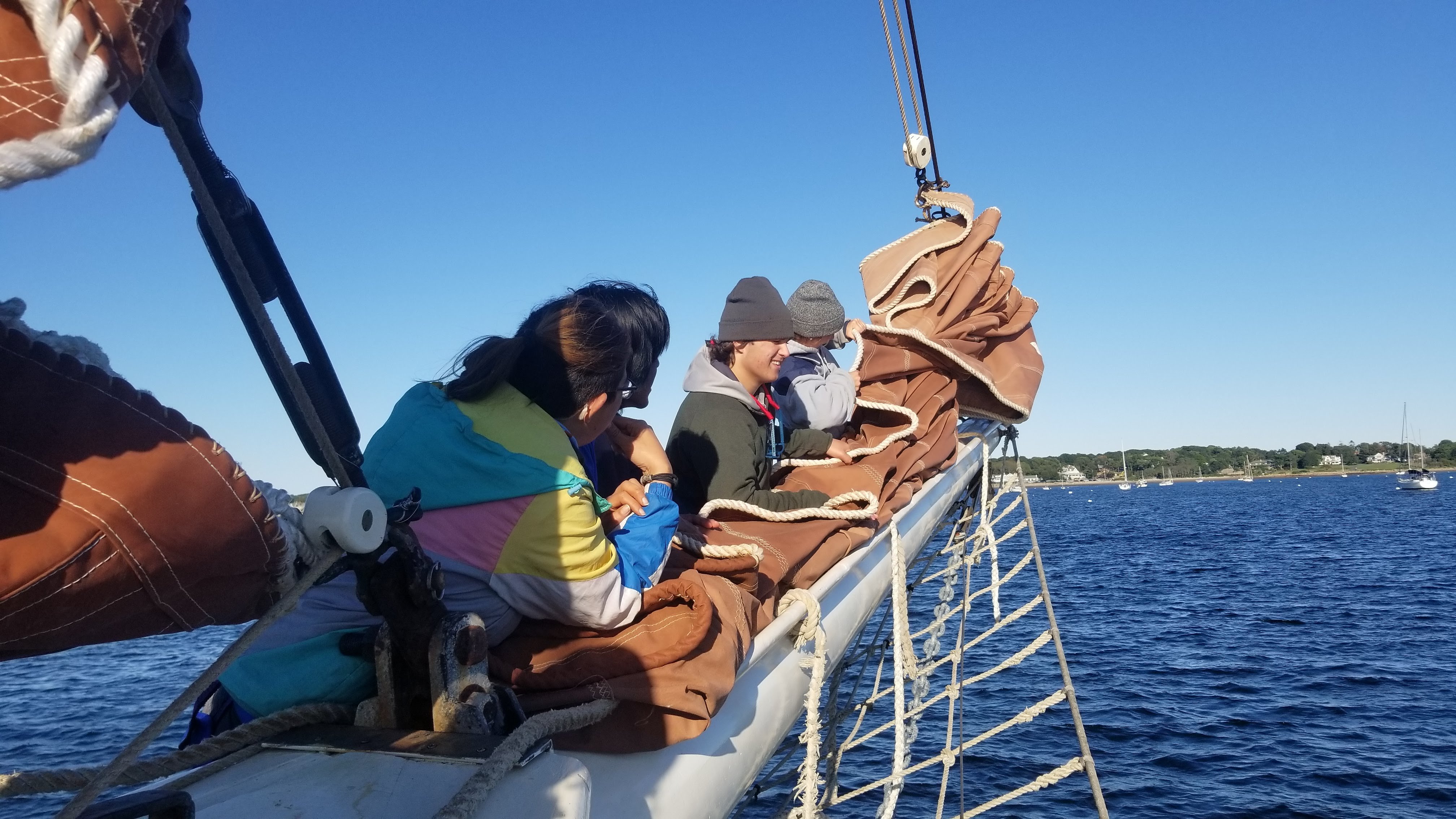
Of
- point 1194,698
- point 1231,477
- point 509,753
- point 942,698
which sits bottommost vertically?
point 1194,698

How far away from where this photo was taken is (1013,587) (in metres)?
22.7

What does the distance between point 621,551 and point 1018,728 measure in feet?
38.4

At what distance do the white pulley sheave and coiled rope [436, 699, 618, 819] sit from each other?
0.31 metres

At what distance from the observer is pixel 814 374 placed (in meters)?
4.18

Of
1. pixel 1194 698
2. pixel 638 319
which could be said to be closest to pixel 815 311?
pixel 638 319

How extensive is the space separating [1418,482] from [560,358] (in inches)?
3926

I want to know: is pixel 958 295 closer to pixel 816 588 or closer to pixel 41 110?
pixel 816 588

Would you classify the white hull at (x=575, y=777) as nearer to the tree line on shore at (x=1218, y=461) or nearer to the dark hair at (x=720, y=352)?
the dark hair at (x=720, y=352)

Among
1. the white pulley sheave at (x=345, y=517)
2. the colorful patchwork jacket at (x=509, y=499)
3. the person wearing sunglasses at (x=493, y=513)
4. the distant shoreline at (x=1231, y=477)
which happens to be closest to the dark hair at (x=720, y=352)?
the person wearing sunglasses at (x=493, y=513)

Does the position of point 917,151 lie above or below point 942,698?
A: above

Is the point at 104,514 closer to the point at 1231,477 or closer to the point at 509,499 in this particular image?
the point at 509,499

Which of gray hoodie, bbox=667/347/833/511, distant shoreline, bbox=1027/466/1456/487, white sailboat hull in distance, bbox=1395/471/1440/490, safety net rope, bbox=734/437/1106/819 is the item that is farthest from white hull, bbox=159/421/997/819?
distant shoreline, bbox=1027/466/1456/487

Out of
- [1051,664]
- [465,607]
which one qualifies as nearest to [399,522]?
[465,607]

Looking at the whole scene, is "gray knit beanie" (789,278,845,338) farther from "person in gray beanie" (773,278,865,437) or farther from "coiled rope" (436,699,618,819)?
"coiled rope" (436,699,618,819)
